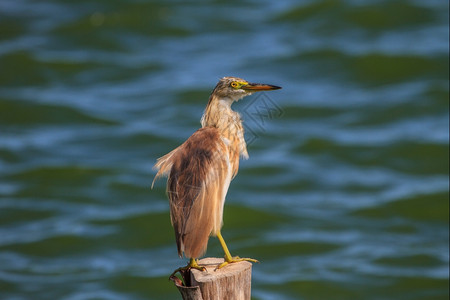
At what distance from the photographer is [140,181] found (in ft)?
43.7

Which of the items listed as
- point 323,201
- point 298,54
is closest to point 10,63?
point 298,54

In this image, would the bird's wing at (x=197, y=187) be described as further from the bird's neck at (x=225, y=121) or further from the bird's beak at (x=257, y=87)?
the bird's beak at (x=257, y=87)

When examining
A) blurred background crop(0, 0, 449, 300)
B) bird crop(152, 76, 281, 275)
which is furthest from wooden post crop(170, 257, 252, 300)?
blurred background crop(0, 0, 449, 300)

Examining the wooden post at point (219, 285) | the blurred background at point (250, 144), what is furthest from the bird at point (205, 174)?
the blurred background at point (250, 144)

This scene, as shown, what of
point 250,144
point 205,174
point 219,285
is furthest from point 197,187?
point 250,144

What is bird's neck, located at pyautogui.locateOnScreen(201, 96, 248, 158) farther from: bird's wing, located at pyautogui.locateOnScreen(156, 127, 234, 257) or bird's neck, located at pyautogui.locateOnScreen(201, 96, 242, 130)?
bird's wing, located at pyautogui.locateOnScreen(156, 127, 234, 257)

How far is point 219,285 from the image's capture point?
4734mm

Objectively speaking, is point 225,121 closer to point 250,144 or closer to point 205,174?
point 205,174

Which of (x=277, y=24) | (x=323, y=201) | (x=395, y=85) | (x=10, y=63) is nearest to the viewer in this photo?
(x=323, y=201)

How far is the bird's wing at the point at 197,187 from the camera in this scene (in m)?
5.14

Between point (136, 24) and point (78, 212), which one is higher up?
point (136, 24)

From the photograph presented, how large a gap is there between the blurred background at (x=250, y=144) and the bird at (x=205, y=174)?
5.24m

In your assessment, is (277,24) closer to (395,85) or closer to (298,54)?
(298,54)

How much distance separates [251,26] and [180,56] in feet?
6.44
